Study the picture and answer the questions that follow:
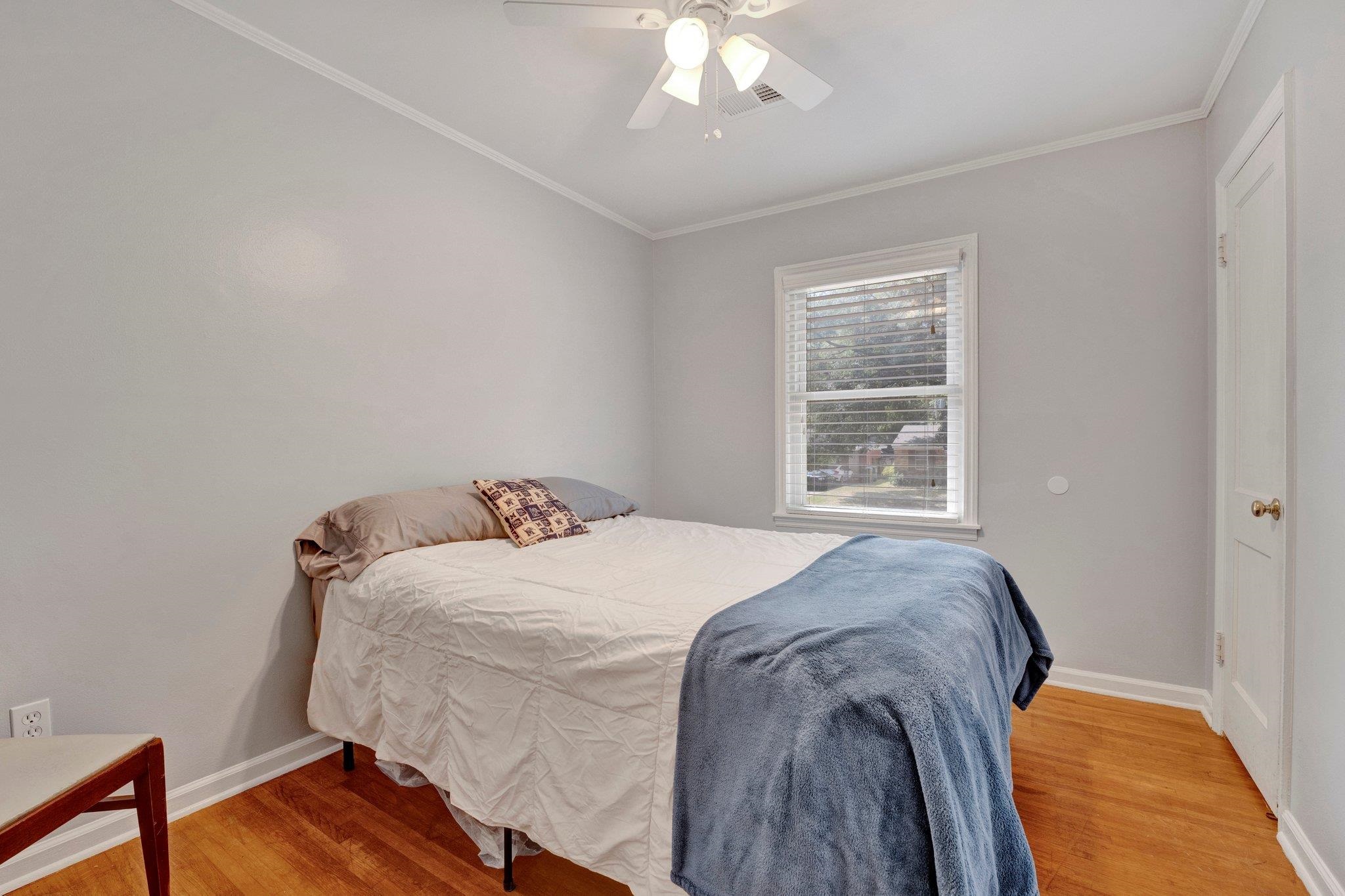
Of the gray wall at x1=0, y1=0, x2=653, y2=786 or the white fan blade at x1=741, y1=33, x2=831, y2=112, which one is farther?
the white fan blade at x1=741, y1=33, x2=831, y2=112

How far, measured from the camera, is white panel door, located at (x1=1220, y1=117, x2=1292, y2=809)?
1.80 metres

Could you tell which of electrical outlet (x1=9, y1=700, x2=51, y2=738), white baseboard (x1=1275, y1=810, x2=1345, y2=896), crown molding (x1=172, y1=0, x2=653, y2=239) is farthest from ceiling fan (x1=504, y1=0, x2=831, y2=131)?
white baseboard (x1=1275, y1=810, x2=1345, y2=896)

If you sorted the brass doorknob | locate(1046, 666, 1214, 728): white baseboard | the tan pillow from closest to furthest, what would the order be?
the brass doorknob < the tan pillow < locate(1046, 666, 1214, 728): white baseboard

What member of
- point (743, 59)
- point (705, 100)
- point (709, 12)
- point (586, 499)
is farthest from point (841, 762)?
point (705, 100)

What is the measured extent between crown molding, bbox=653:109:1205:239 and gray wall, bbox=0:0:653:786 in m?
1.61

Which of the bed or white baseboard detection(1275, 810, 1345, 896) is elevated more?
the bed

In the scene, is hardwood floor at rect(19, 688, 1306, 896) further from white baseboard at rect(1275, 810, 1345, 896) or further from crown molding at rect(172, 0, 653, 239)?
crown molding at rect(172, 0, 653, 239)

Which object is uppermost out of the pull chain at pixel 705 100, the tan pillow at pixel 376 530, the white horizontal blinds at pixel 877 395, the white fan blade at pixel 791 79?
the pull chain at pixel 705 100

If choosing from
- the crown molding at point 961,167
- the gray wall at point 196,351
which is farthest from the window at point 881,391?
the gray wall at point 196,351

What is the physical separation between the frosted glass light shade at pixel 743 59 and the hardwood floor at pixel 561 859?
2.26 metres

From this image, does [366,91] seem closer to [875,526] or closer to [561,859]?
[561,859]

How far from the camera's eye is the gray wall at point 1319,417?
1.41 metres

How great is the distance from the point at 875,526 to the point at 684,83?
2299 mm

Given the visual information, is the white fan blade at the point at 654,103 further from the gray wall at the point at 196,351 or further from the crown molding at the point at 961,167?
the crown molding at the point at 961,167
